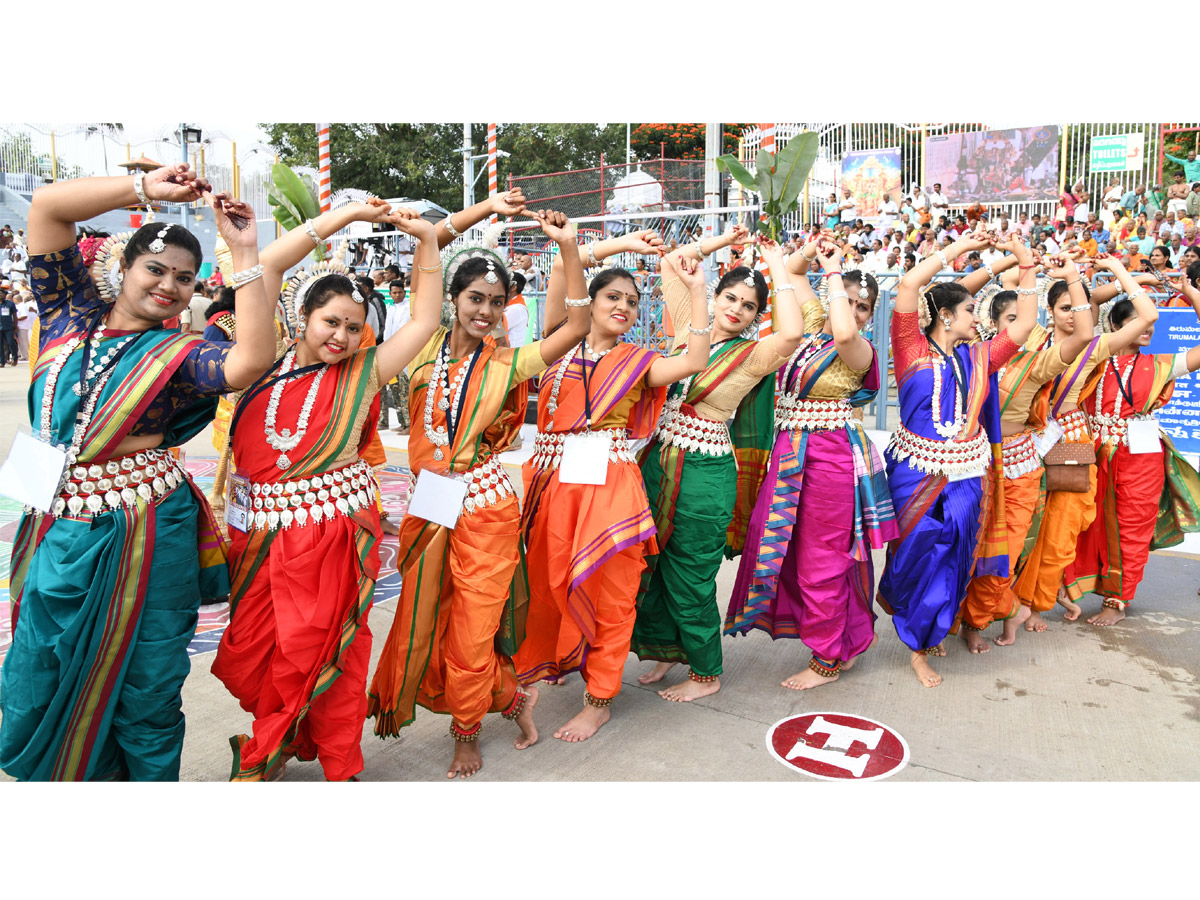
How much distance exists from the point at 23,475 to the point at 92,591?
1.23 feet

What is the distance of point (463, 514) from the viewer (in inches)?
112

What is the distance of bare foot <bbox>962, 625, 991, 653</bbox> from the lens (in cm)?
414

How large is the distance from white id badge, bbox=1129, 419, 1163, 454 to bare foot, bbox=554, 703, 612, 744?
3.21m

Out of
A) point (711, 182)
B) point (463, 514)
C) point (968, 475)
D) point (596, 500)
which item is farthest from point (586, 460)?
point (711, 182)

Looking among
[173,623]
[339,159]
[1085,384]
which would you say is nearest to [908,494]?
[1085,384]

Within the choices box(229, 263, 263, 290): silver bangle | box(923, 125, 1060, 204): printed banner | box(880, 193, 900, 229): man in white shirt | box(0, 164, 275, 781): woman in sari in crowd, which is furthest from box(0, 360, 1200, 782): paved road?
box(923, 125, 1060, 204): printed banner

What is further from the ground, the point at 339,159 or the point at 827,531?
the point at 339,159

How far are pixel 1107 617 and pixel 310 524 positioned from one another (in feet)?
13.4

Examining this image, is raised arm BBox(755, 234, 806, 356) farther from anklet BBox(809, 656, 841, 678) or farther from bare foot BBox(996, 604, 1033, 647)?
bare foot BBox(996, 604, 1033, 647)

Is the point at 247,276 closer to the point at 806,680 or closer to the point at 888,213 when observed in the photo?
the point at 806,680

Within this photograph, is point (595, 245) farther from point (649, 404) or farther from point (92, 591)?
point (92, 591)

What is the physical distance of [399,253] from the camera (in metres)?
13.1

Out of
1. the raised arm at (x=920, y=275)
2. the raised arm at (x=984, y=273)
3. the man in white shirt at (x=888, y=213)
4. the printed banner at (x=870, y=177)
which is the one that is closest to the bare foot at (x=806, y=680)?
the raised arm at (x=920, y=275)

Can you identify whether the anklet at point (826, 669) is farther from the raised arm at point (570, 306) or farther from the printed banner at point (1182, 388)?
the printed banner at point (1182, 388)
